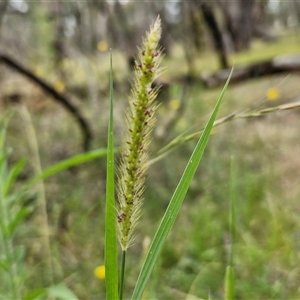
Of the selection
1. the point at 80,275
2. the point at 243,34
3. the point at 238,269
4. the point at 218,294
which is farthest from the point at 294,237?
the point at 243,34

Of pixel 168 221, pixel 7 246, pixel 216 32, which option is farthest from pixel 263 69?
pixel 168 221

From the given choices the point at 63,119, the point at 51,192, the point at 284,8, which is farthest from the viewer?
the point at 284,8

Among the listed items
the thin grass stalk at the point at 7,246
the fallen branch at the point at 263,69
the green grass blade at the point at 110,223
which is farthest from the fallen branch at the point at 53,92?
the green grass blade at the point at 110,223

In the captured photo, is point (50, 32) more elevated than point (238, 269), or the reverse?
point (50, 32)

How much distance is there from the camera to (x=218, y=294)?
2.02 meters

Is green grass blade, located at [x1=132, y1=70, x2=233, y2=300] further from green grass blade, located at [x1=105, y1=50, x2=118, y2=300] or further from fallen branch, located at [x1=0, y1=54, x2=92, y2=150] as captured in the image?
fallen branch, located at [x1=0, y1=54, x2=92, y2=150]

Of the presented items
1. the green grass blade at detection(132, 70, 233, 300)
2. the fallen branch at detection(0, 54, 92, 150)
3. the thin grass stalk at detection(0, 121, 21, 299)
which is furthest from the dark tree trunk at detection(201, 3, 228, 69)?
the green grass blade at detection(132, 70, 233, 300)

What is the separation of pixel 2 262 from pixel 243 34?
7496 mm

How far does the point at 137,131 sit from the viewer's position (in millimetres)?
409

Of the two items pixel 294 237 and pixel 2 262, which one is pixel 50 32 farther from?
pixel 2 262

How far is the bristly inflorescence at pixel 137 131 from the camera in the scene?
0.40 meters

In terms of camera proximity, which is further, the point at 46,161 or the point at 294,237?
the point at 46,161

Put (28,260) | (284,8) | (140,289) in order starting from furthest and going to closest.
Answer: (284,8) < (28,260) < (140,289)

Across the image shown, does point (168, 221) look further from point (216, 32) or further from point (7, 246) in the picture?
point (216, 32)
